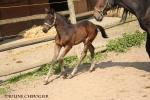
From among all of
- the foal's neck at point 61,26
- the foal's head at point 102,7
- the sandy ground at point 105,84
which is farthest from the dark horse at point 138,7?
the foal's neck at point 61,26

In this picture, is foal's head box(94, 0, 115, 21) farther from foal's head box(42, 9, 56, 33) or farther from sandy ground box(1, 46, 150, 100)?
sandy ground box(1, 46, 150, 100)

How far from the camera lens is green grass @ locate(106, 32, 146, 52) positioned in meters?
8.80

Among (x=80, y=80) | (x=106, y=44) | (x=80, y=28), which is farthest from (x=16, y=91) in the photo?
(x=106, y=44)

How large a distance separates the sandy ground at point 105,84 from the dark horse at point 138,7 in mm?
823

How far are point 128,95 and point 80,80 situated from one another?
1.40 m

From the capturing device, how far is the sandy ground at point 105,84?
5797 millimetres

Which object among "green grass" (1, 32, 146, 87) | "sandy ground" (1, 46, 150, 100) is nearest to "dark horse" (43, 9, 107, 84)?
"sandy ground" (1, 46, 150, 100)

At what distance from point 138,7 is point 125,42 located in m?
3.02

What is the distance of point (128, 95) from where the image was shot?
18.4ft

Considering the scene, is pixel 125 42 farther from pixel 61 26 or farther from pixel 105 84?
pixel 105 84

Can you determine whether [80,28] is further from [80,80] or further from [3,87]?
[3,87]

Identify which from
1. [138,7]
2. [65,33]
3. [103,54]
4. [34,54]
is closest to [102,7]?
[138,7]

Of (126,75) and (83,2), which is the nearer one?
(126,75)

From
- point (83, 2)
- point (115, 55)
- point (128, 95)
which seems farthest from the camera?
point (83, 2)
